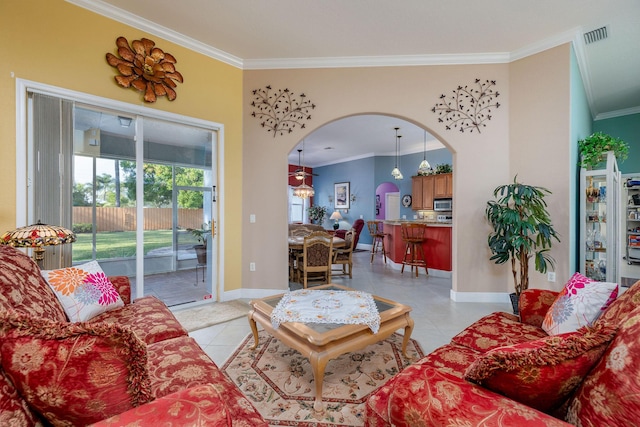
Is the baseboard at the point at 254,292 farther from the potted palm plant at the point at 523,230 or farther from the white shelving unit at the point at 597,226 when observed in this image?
the white shelving unit at the point at 597,226

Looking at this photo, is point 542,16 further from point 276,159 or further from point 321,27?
point 276,159

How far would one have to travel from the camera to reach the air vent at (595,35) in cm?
310

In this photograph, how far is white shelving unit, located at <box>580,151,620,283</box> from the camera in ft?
10.4

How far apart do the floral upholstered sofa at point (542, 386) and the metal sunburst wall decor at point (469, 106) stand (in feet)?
10.8

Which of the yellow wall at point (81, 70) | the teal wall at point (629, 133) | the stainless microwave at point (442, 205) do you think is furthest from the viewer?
the stainless microwave at point (442, 205)

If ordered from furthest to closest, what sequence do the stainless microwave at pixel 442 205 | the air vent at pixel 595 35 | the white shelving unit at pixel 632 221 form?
the stainless microwave at pixel 442 205, the white shelving unit at pixel 632 221, the air vent at pixel 595 35

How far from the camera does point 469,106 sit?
11.9 feet

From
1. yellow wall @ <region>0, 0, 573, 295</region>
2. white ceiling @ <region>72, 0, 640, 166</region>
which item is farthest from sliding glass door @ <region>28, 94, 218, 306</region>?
white ceiling @ <region>72, 0, 640, 166</region>

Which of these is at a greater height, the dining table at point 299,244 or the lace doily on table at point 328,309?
the dining table at point 299,244

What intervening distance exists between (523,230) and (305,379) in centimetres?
283

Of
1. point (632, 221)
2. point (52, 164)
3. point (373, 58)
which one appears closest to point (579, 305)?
point (373, 58)

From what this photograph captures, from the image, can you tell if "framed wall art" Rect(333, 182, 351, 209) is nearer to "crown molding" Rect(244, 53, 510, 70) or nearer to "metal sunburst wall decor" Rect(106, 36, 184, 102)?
"crown molding" Rect(244, 53, 510, 70)

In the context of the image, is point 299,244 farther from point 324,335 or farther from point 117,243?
point 324,335

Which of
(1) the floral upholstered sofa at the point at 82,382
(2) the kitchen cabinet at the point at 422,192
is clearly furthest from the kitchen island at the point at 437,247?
(1) the floral upholstered sofa at the point at 82,382
